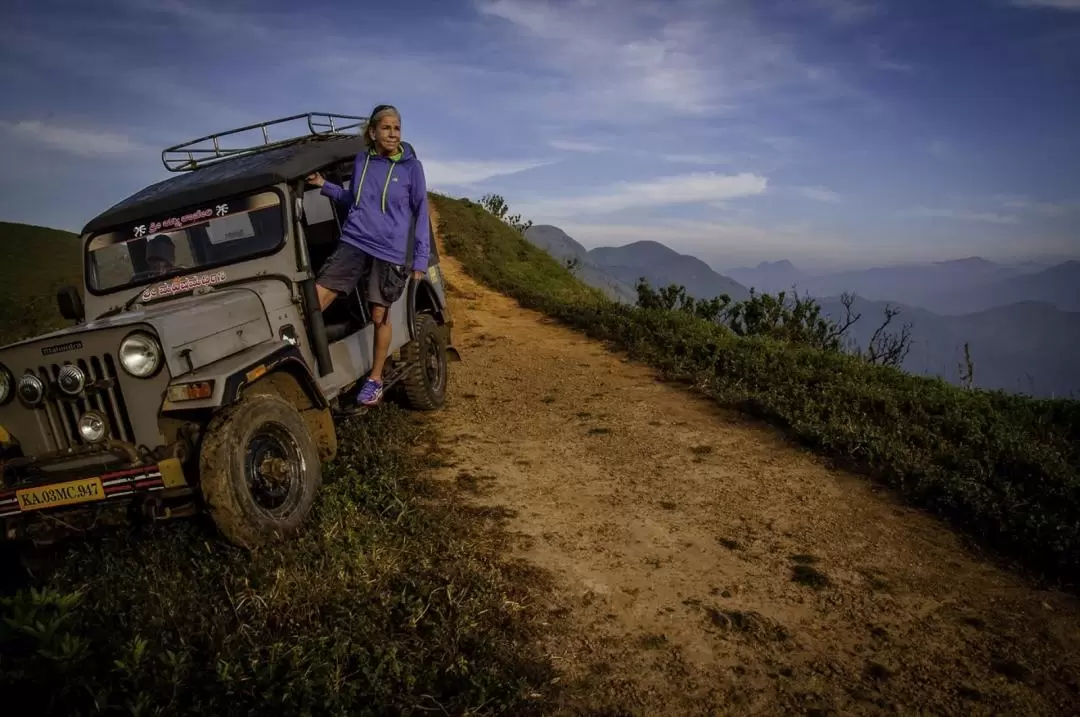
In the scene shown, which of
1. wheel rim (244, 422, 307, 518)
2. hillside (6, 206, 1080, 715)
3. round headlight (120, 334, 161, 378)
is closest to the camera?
hillside (6, 206, 1080, 715)

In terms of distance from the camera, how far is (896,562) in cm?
371

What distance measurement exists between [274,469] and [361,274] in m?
1.86

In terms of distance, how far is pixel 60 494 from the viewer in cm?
326

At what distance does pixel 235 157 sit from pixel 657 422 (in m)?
4.83

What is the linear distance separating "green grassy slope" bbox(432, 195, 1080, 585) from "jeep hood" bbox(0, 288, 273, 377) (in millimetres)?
4810

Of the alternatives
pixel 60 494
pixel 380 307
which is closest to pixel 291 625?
pixel 60 494

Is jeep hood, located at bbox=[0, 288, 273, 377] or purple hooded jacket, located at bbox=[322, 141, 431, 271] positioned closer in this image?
jeep hood, located at bbox=[0, 288, 273, 377]

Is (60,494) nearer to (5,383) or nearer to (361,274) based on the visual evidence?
(5,383)

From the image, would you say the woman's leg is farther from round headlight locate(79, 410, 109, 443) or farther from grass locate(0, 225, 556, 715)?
round headlight locate(79, 410, 109, 443)

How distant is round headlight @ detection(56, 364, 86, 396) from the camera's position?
3.42m

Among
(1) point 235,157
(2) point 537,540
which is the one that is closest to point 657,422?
(2) point 537,540

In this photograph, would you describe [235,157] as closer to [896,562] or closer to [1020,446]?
[896,562]

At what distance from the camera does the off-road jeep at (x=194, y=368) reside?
3.32 metres

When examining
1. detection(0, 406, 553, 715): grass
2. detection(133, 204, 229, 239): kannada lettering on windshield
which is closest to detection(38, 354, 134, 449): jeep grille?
detection(0, 406, 553, 715): grass
